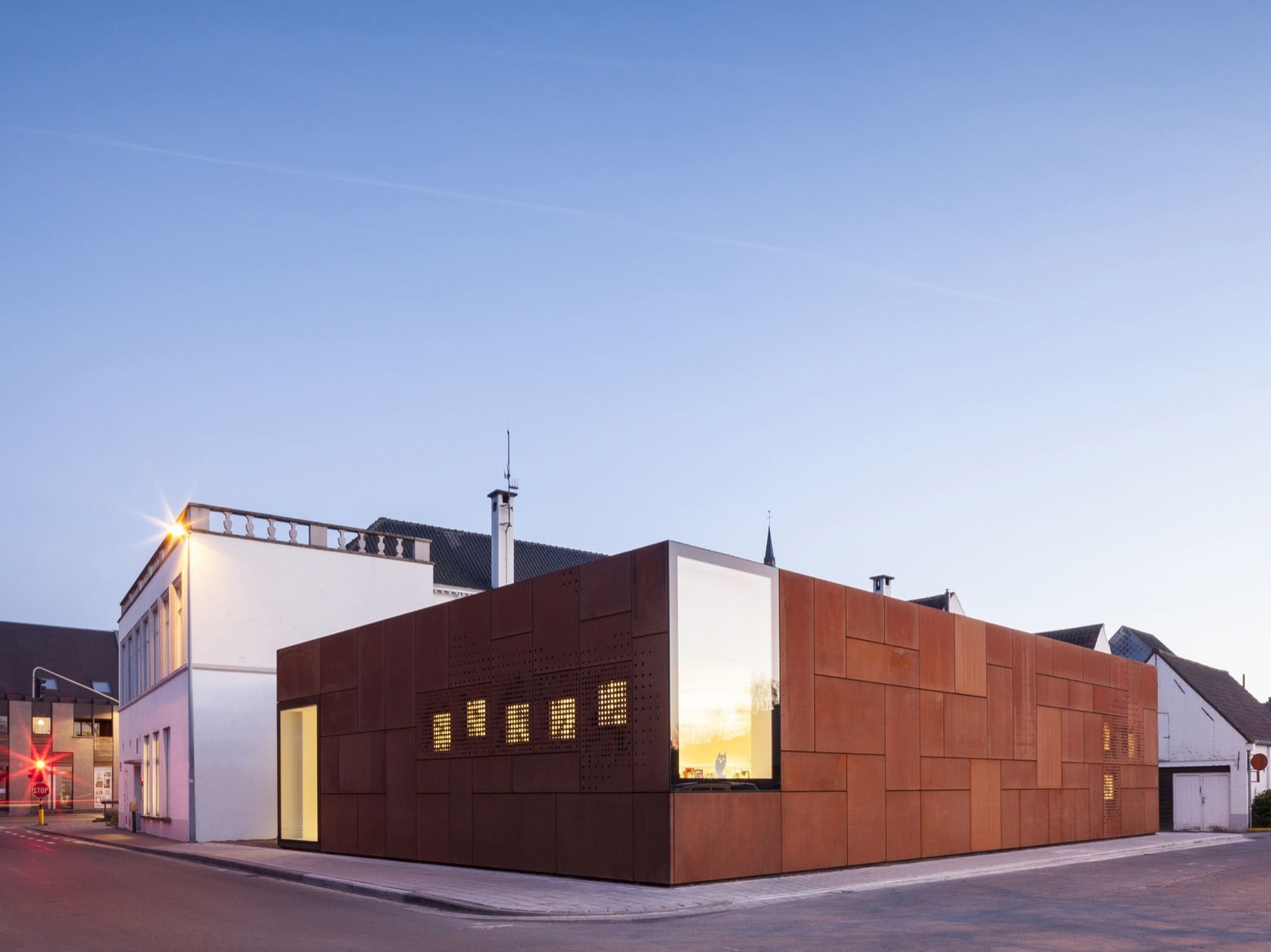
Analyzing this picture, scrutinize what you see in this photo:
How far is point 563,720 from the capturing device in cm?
1902

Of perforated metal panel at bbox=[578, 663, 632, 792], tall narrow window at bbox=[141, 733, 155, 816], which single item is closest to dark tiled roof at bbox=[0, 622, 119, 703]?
tall narrow window at bbox=[141, 733, 155, 816]

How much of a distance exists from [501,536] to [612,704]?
92.0ft

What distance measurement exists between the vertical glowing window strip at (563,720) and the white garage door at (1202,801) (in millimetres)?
35086

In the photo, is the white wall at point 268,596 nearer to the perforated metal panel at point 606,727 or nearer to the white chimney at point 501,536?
the white chimney at point 501,536

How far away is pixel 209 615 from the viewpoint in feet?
108

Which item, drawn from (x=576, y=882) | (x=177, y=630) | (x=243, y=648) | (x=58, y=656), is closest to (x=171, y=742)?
(x=177, y=630)

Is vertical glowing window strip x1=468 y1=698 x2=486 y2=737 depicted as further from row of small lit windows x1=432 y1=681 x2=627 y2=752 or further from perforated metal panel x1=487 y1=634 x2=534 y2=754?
perforated metal panel x1=487 y1=634 x2=534 y2=754

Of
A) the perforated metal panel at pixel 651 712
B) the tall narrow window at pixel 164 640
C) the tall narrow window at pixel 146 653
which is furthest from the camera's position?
the tall narrow window at pixel 146 653

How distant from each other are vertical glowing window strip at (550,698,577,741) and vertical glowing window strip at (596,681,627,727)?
69 centimetres

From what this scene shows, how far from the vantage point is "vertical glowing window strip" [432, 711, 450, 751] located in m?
21.9

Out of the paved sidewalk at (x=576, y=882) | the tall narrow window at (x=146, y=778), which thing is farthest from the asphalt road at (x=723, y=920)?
the tall narrow window at (x=146, y=778)

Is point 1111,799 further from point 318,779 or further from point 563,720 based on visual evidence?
point 318,779

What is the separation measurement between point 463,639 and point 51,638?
83048mm

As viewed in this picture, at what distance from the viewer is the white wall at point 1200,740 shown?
45.4m
